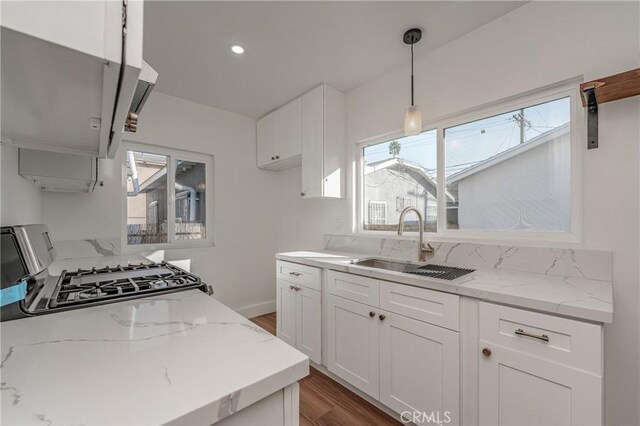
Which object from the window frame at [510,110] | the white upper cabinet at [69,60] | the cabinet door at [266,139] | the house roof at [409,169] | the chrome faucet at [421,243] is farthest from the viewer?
the cabinet door at [266,139]

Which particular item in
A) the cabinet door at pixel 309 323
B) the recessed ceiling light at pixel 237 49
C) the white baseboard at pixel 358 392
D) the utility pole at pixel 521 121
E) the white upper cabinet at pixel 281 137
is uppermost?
the recessed ceiling light at pixel 237 49

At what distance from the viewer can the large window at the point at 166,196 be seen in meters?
2.68

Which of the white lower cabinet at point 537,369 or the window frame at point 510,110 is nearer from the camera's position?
the white lower cabinet at point 537,369

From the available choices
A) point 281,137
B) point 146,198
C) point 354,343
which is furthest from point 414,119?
point 146,198

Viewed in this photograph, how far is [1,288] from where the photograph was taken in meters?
0.79

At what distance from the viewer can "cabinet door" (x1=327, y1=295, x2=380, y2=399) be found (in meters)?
1.68

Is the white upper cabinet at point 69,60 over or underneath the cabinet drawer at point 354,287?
over

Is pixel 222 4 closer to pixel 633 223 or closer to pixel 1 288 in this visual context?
pixel 1 288

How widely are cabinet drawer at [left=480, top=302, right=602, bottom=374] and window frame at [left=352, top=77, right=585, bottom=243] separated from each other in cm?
69

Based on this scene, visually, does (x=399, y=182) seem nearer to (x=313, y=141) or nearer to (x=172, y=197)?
(x=313, y=141)

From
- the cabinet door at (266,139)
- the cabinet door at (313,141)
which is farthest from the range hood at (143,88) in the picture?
the cabinet door at (266,139)

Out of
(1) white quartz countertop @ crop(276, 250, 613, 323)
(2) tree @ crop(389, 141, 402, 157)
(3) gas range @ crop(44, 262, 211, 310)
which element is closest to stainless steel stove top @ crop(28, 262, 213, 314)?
(3) gas range @ crop(44, 262, 211, 310)

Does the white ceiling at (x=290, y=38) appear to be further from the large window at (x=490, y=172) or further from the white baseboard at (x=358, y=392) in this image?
the white baseboard at (x=358, y=392)

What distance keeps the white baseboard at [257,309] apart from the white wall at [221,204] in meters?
0.04
